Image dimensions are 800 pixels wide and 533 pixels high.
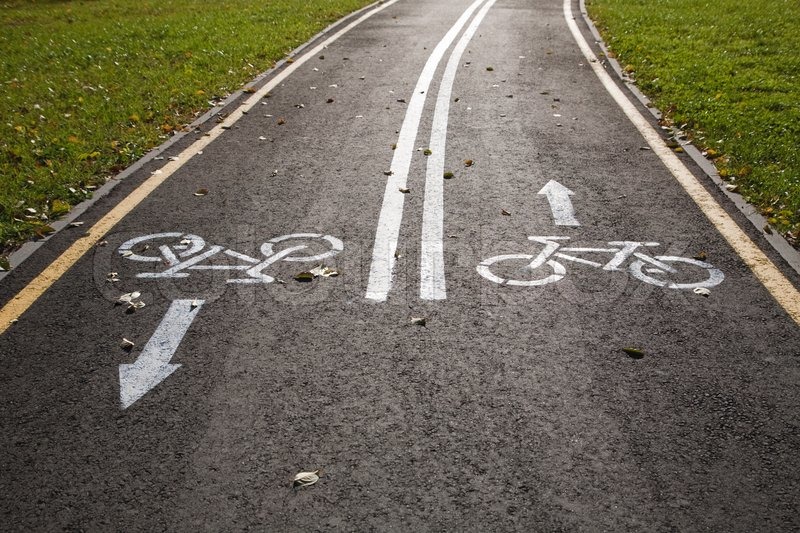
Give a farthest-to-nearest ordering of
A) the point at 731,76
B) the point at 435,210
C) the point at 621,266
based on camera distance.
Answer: the point at 731,76 → the point at 435,210 → the point at 621,266

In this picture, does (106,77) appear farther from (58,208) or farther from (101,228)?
(101,228)

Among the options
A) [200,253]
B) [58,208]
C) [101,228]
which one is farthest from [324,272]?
[58,208]

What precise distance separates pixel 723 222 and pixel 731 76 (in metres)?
5.65

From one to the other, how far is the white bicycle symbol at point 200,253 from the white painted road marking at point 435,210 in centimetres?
75

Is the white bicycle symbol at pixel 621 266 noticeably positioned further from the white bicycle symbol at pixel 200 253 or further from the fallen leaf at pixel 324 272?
the white bicycle symbol at pixel 200 253

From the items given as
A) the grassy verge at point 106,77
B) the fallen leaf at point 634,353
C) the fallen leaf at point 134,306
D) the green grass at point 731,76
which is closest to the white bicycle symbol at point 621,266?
the fallen leaf at point 634,353

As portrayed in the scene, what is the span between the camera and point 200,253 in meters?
5.16

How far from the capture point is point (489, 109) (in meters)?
8.91

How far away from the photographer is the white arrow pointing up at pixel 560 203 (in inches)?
221

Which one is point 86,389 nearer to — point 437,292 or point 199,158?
point 437,292

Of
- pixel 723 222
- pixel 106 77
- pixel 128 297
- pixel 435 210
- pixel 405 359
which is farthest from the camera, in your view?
pixel 106 77

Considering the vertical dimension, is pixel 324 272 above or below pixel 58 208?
below

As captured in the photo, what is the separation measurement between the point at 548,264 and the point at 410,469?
2345 millimetres

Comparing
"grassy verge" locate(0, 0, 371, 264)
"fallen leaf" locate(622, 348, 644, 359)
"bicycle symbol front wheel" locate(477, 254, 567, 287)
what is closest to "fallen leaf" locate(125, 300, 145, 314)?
"grassy verge" locate(0, 0, 371, 264)
